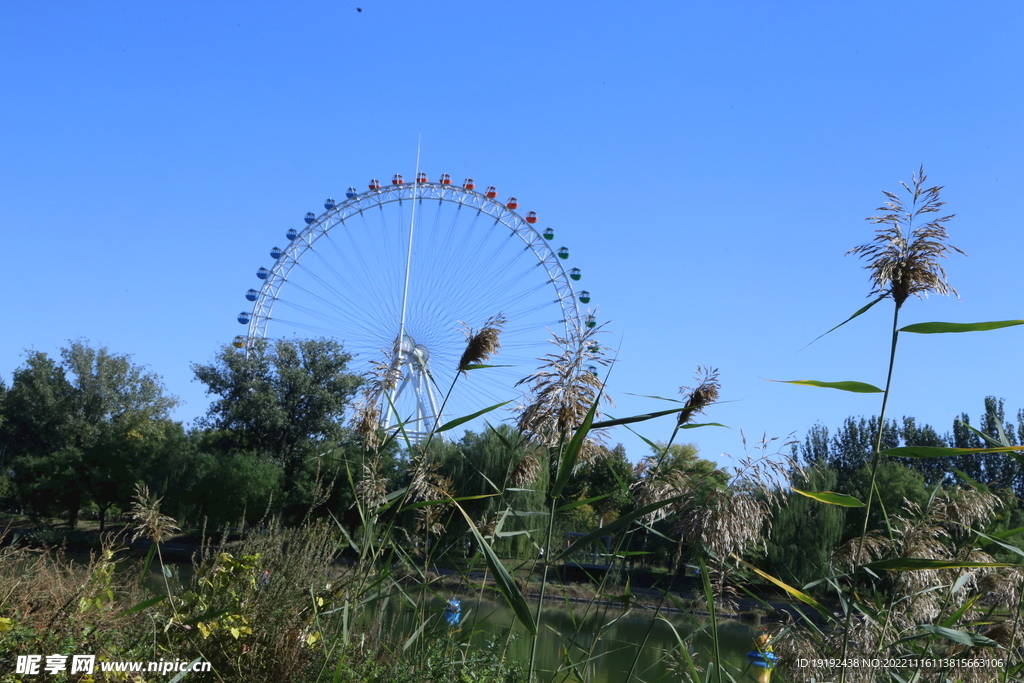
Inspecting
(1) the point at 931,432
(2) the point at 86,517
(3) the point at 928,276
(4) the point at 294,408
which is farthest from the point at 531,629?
(1) the point at 931,432

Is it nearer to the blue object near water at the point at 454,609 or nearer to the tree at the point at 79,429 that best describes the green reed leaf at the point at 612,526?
the blue object near water at the point at 454,609

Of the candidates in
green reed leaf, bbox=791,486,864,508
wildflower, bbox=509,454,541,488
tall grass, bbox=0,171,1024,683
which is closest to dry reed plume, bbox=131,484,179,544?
tall grass, bbox=0,171,1024,683

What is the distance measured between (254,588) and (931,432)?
47470mm

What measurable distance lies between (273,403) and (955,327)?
36.0 m

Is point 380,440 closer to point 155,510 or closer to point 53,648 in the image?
point 155,510

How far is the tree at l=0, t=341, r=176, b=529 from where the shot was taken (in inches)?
1404

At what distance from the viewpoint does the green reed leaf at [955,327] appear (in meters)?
1.95

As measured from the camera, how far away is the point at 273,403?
36250 millimetres

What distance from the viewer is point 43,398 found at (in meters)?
40.6

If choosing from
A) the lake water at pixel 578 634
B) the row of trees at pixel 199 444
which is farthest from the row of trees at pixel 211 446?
the lake water at pixel 578 634

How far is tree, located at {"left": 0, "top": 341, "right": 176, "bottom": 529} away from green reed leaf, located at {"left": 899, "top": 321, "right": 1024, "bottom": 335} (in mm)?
35731

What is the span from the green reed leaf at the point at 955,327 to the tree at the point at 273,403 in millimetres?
35106

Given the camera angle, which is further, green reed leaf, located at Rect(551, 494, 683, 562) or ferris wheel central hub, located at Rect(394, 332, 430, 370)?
ferris wheel central hub, located at Rect(394, 332, 430, 370)

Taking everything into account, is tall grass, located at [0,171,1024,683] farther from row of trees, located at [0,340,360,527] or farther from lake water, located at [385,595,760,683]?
row of trees, located at [0,340,360,527]
